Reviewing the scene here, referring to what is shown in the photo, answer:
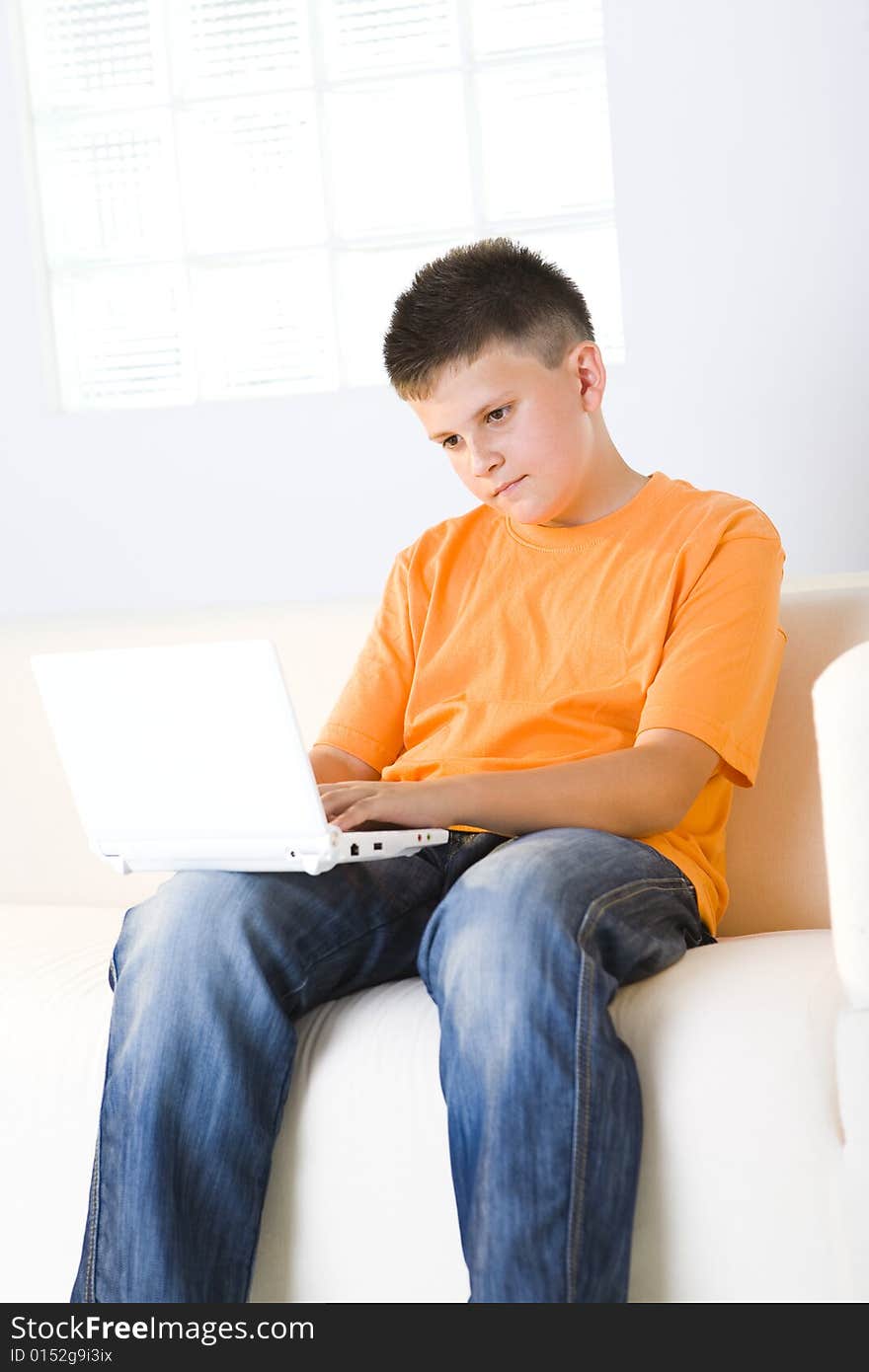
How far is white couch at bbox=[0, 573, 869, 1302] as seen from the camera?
1.05 m

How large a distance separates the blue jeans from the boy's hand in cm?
7

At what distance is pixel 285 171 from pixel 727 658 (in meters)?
1.52

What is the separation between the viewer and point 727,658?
1.33m

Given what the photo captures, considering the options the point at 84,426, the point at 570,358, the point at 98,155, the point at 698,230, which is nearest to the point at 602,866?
the point at 570,358

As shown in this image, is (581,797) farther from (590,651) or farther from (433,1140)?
(433,1140)

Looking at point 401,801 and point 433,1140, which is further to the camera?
point 401,801

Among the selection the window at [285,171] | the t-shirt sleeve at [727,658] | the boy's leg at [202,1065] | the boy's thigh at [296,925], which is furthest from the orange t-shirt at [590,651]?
the window at [285,171]

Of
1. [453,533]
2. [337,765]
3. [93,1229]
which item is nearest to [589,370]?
[453,533]

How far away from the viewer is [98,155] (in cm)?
259

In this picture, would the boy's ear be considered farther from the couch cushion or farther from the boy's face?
the couch cushion

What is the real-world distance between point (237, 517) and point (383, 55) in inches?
30.1

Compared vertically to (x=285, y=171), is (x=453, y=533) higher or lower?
lower

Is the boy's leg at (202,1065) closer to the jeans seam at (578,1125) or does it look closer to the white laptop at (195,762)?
the white laptop at (195,762)

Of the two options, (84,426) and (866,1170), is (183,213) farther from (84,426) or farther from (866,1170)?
(866,1170)
